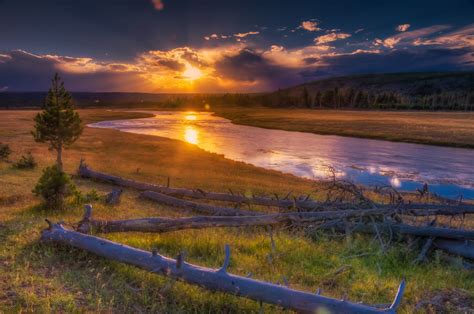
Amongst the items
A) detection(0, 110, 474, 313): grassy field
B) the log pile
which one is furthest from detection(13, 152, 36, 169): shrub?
the log pile

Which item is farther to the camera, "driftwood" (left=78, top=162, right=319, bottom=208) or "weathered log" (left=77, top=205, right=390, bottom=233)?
"driftwood" (left=78, top=162, right=319, bottom=208)

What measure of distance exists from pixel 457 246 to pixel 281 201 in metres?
6.82

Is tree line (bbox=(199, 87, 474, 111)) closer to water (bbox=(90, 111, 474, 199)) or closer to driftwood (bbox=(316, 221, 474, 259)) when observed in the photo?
water (bbox=(90, 111, 474, 199))

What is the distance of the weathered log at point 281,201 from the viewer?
11531 mm

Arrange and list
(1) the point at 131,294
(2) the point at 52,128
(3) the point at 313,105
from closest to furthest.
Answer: (1) the point at 131,294
(2) the point at 52,128
(3) the point at 313,105

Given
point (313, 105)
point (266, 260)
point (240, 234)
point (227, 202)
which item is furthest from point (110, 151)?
point (313, 105)

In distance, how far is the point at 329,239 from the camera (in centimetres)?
1082

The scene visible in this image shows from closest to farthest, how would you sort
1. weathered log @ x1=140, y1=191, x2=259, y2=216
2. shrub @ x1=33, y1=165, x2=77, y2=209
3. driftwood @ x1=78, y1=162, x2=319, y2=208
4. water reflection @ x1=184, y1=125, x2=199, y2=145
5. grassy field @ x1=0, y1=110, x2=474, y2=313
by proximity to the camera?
grassy field @ x1=0, y1=110, x2=474, y2=313
shrub @ x1=33, y1=165, x2=77, y2=209
weathered log @ x1=140, y1=191, x2=259, y2=216
driftwood @ x1=78, y1=162, x2=319, y2=208
water reflection @ x1=184, y1=125, x2=199, y2=145

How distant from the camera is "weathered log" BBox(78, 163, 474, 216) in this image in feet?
37.8

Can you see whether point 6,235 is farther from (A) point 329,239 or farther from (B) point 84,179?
(B) point 84,179

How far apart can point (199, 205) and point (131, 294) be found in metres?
9.94

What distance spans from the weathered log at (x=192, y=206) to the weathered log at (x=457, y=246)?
6387mm

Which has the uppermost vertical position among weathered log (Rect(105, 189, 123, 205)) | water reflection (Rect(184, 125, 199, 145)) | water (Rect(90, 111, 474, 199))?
weathered log (Rect(105, 189, 123, 205))

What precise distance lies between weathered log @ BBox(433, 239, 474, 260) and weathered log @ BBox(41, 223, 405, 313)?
5531 mm
